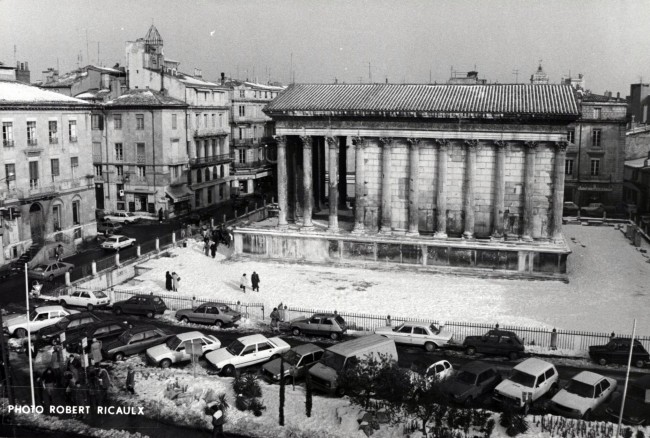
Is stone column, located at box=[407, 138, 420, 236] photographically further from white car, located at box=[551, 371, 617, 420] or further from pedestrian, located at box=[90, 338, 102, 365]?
pedestrian, located at box=[90, 338, 102, 365]

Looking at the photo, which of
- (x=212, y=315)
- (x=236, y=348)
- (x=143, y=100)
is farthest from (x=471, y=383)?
(x=143, y=100)

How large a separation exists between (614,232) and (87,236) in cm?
4429

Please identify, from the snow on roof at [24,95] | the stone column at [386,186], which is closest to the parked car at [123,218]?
the snow on roof at [24,95]

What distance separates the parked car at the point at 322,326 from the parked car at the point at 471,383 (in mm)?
7848

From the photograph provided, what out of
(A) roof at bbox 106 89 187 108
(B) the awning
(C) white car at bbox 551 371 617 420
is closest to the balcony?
(B) the awning

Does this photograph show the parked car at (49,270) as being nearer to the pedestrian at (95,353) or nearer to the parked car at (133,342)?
the parked car at (133,342)

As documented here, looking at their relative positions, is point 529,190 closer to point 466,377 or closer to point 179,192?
point 466,377

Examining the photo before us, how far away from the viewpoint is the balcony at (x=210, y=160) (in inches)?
2670

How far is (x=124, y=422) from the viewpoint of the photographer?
22.3 m

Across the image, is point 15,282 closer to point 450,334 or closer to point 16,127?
point 16,127

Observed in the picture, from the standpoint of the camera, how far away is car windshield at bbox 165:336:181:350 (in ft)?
91.2

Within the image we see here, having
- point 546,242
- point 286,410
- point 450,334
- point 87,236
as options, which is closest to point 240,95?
point 87,236

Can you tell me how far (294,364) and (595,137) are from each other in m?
52.5

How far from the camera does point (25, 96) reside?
47.4 meters
